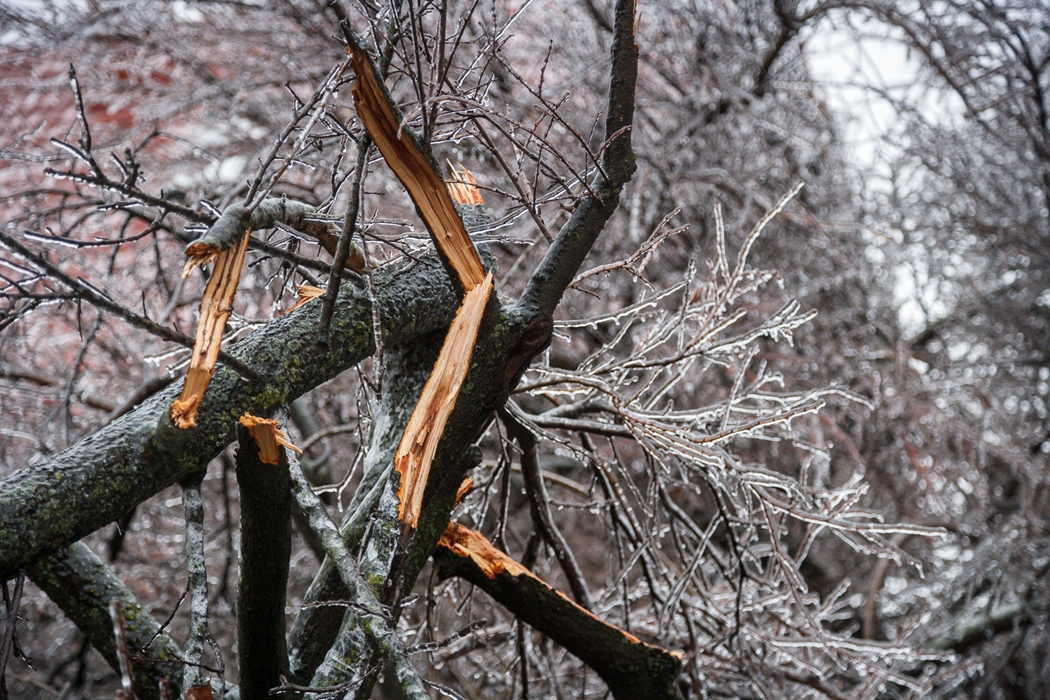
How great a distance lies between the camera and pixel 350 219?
5.02 ft

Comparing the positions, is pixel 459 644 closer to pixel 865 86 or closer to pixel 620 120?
pixel 620 120

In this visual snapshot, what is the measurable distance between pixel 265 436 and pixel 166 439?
0.20m

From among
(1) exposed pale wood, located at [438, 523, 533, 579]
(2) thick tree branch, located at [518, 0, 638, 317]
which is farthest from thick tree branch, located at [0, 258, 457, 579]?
(1) exposed pale wood, located at [438, 523, 533, 579]

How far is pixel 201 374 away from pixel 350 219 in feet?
1.27

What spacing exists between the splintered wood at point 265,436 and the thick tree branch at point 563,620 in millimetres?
912

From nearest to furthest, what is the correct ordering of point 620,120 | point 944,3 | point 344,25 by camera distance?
1. point 344,25
2. point 620,120
3. point 944,3

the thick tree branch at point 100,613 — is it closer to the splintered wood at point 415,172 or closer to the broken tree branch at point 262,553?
the broken tree branch at point 262,553

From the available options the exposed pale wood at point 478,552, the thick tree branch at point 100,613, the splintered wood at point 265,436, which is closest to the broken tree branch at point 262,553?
the splintered wood at point 265,436

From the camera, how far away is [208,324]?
141cm

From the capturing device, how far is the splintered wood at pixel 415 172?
59.1 inches

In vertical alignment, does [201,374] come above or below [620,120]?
below

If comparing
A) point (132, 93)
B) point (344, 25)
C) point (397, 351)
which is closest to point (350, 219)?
point (344, 25)

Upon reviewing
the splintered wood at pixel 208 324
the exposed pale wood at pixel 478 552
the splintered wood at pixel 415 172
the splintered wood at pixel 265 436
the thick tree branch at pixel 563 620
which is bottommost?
the thick tree branch at pixel 563 620

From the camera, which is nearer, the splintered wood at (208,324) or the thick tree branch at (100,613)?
the splintered wood at (208,324)
